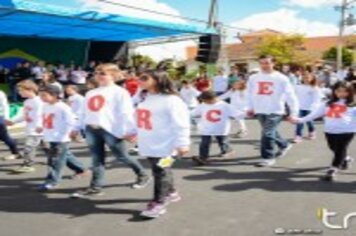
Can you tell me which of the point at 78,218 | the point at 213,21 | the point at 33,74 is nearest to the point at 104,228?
the point at 78,218

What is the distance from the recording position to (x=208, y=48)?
20859 millimetres

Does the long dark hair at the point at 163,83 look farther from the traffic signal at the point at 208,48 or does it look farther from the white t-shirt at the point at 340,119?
the traffic signal at the point at 208,48

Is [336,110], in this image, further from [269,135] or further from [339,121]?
[269,135]

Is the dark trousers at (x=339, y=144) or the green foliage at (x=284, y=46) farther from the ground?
the green foliage at (x=284, y=46)

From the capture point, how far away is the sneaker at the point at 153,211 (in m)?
5.83

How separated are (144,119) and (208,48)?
15194 millimetres

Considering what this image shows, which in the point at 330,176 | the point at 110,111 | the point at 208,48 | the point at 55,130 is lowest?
the point at 330,176

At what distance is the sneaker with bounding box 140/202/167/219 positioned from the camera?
5.83 metres

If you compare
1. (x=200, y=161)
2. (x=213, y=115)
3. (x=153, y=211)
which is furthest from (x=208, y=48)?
(x=153, y=211)

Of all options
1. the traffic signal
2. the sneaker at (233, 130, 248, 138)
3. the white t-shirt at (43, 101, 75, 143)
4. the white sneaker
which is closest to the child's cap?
the white t-shirt at (43, 101, 75, 143)

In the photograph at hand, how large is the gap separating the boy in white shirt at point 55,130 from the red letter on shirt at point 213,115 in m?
2.80

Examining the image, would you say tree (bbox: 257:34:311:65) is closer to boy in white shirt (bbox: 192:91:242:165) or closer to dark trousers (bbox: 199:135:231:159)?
dark trousers (bbox: 199:135:231:159)

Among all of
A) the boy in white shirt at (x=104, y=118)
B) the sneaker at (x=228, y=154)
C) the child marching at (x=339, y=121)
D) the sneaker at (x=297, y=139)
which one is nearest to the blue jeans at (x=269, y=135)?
the sneaker at (x=228, y=154)

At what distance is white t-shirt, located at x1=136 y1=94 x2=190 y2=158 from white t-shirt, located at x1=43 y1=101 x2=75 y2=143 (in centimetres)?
167
